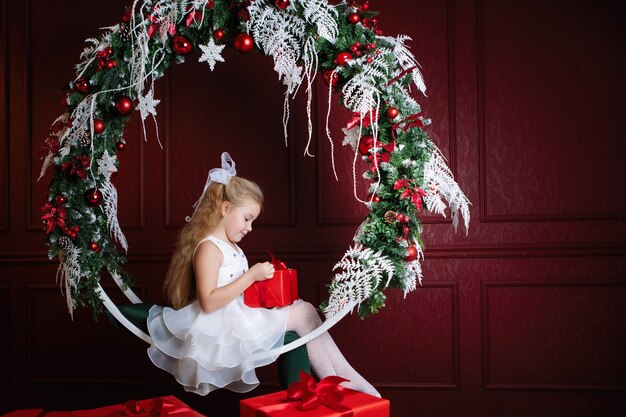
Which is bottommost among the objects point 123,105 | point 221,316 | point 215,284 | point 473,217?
point 221,316

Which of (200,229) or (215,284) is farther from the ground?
A: (200,229)

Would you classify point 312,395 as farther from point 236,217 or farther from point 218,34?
point 218,34

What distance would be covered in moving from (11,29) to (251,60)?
153cm

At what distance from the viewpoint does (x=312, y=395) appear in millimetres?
2039

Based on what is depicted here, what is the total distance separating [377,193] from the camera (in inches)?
93.4

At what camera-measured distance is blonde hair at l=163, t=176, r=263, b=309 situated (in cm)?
262

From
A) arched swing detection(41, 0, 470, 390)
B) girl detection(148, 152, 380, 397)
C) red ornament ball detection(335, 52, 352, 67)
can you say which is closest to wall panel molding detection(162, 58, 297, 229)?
girl detection(148, 152, 380, 397)

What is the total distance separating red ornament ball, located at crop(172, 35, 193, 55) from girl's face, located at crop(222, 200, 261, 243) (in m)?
0.66

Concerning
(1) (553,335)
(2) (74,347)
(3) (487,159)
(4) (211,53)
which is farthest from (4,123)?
(1) (553,335)

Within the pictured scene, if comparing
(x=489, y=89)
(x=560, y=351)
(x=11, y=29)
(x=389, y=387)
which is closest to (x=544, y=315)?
(x=560, y=351)

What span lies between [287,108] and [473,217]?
146 centimetres

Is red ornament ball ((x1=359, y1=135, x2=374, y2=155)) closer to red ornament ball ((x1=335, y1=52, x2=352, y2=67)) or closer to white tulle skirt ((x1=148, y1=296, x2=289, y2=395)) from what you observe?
red ornament ball ((x1=335, y1=52, x2=352, y2=67))

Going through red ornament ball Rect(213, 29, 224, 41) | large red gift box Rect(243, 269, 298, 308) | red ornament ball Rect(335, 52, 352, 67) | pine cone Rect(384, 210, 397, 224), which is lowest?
large red gift box Rect(243, 269, 298, 308)

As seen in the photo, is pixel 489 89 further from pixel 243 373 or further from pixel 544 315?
pixel 243 373
